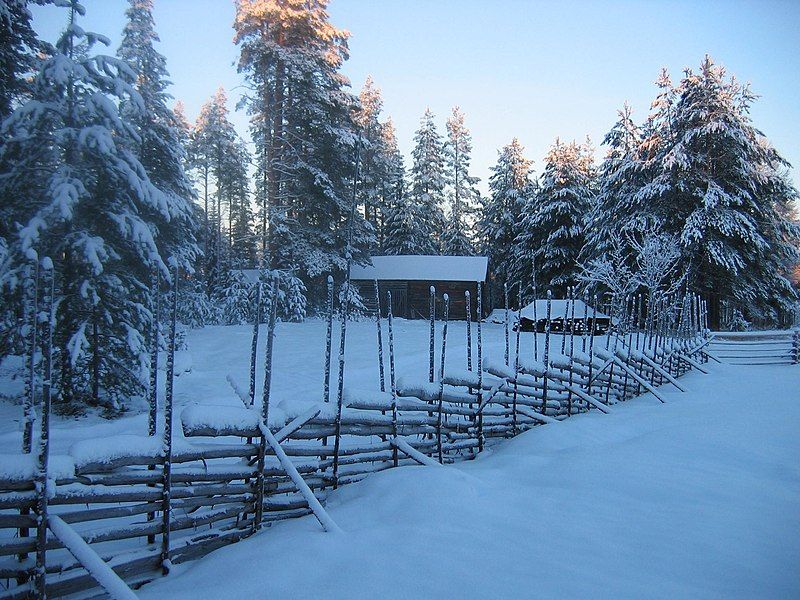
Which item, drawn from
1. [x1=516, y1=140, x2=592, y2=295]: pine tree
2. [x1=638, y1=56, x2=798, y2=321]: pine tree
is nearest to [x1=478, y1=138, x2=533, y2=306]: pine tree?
[x1=516, y1=140, x2=592, y2=295]: pine tree

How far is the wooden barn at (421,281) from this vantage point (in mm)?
29473

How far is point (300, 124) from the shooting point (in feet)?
73.9

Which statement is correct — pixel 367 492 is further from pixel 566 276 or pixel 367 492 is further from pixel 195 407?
pixel 566 276

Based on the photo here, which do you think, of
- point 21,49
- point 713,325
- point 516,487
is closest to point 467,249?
point 713,325

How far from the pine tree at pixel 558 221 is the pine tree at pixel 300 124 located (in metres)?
12.4

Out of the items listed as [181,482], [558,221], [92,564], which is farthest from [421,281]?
[92,564]

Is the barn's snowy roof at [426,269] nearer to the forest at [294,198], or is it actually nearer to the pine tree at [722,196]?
the forest at [294,198]

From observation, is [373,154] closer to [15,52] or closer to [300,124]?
[300,124]

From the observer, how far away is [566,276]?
29.0m

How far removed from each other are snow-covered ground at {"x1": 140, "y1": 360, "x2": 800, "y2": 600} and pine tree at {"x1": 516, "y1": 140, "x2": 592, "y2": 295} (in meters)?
24.3

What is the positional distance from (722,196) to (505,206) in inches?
687

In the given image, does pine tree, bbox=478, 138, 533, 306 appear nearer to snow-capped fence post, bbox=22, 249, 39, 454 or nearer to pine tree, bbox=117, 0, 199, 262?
pine tree, bbox=117, 0, 199, 262

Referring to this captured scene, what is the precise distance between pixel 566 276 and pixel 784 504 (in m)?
26.1

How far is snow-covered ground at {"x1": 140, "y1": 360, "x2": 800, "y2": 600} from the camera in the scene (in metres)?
2.94
